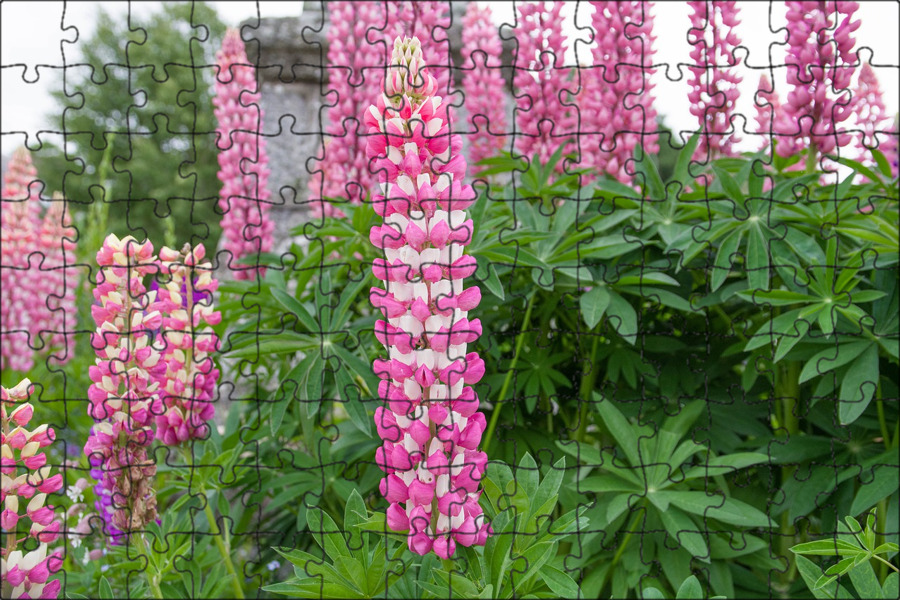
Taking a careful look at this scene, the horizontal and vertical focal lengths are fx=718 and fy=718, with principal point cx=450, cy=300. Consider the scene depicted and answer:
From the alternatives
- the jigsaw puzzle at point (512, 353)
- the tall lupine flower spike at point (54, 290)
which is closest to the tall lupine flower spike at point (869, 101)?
the jigsaw puzzle at point (512, 353)

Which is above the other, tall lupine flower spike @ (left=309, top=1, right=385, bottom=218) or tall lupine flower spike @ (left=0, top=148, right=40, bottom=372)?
tall lupine flower spike @ (left=309, top=1, right=385, bottom=218)

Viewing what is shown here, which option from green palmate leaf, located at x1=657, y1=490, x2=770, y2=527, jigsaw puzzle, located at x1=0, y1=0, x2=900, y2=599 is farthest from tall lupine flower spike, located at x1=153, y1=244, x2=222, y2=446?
green palmate leaf, located at x1=657, y1=490, x2=770, y2=527

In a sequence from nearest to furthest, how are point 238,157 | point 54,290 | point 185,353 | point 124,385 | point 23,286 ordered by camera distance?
point 124,385
point 185,353
point 238,157
point 23,286
point 54,290

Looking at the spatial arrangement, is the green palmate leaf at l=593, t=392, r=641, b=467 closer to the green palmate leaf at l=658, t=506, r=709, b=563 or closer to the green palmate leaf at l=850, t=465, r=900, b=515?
the green palmate leaf at l=658, t=506, r=709, b=563

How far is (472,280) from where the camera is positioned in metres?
1.52

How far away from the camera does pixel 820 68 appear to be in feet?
5.20

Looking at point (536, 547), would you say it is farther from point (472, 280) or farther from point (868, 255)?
point (868, 255)

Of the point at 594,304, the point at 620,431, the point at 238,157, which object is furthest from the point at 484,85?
the point at 620,431

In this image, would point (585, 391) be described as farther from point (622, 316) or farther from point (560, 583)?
point (560, 583)

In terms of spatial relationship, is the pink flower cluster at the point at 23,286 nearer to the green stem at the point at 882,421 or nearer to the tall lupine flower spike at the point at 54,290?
the tall lupine flower spike at the point at 54,290

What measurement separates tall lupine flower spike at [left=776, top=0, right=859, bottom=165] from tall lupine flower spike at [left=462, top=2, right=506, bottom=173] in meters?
0.76

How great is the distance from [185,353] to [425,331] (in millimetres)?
603

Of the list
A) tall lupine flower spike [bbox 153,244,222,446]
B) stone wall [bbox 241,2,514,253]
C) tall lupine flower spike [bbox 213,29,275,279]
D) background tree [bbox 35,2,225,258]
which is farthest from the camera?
background tree [bbox 35,2,225,258]

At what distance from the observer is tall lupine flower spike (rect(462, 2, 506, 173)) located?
80.4 inches
